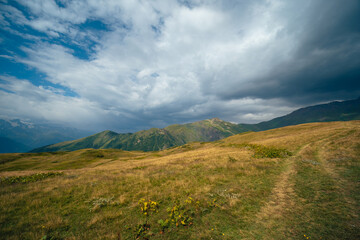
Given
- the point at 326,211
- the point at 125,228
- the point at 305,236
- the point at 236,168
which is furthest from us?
the point at 236,168

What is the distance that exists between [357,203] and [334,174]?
5792 mm

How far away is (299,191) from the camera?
10.2 m

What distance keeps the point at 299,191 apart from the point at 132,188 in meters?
13.4

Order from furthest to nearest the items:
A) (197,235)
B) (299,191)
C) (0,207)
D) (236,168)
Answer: (236,168)
(299,191)
(0,207)
(197,235)

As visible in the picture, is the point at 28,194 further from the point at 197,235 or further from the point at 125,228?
the point at 197,235

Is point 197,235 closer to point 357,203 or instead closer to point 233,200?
point 233,200

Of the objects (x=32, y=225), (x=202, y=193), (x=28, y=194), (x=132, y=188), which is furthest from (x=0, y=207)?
(x=202, y=193)

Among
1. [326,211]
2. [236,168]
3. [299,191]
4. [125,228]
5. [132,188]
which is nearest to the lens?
[125,228]

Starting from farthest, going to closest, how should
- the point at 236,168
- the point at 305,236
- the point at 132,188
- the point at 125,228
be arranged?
the point at 236,168 → the point at 132,188 → the point at 125,228 → the point at 305,236

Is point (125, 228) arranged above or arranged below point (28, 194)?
below

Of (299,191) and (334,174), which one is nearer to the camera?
(299,191)

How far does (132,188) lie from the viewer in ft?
39.8

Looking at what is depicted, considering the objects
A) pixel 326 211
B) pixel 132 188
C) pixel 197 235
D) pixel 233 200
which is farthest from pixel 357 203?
pixel 132 188

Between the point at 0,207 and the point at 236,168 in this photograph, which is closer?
the point at 0,207
